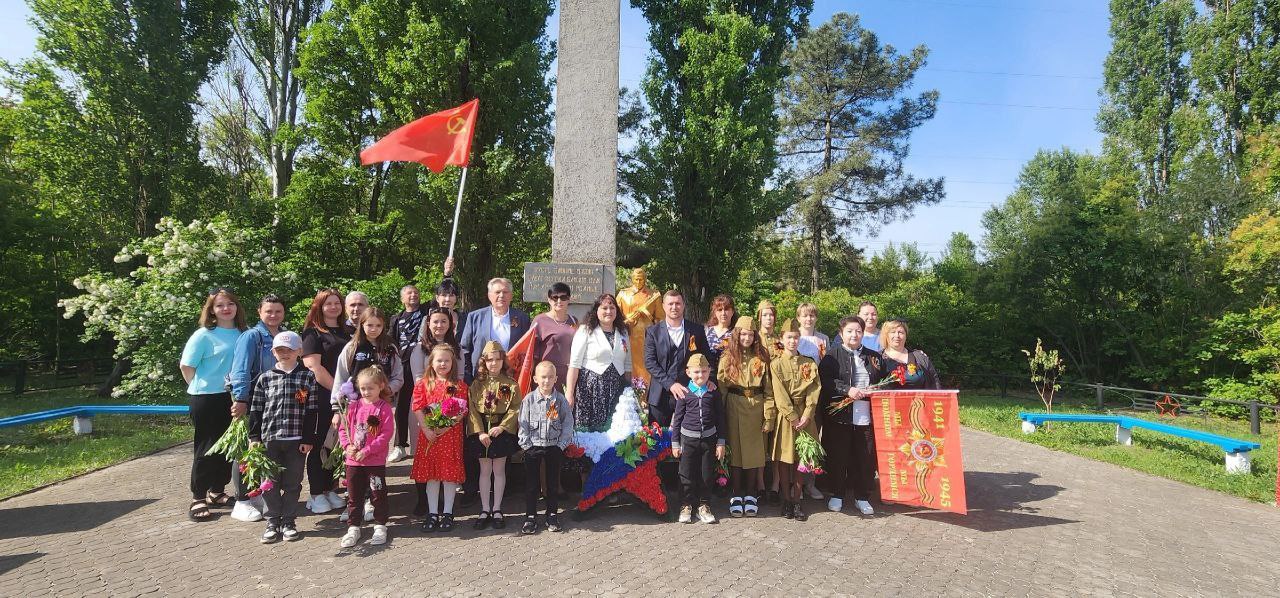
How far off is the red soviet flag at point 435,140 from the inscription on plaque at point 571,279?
1569mm

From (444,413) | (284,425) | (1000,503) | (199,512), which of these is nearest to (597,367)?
(444,413)

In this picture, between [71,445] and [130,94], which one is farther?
[130,94]

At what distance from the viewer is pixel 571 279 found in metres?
7.51

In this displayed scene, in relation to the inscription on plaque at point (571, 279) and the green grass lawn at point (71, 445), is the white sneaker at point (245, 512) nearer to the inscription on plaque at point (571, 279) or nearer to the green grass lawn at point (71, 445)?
the green grass lawn at point (71, 445)

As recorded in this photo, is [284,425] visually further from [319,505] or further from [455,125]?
[455,125]

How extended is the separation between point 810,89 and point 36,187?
24683mm

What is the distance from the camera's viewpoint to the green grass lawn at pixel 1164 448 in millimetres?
Result: 6415

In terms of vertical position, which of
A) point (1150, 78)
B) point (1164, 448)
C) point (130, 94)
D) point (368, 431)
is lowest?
point (1164, 448)

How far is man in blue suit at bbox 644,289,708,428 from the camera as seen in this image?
4992 millimetres

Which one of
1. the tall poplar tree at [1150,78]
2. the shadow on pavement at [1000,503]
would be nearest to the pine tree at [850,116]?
the tall poplar tree at [1150,78]

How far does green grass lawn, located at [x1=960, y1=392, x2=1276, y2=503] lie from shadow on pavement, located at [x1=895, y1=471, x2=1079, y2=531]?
5.68 ft

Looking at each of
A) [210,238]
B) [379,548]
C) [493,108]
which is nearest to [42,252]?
[210,238]

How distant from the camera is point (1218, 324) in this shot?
1459cm

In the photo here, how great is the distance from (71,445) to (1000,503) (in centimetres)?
1063
